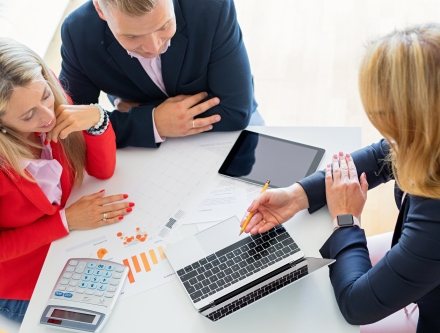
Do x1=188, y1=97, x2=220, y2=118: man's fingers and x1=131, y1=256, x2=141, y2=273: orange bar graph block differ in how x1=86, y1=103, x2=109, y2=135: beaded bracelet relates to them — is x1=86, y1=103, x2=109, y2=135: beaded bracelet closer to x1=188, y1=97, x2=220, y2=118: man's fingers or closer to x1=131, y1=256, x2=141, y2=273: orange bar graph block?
x1=188, y1=97, x2=220, y2=118: man's fingers

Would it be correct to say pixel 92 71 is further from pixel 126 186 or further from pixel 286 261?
pixel 286 261

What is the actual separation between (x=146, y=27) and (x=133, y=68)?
0.29m

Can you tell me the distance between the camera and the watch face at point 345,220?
1.28 metres

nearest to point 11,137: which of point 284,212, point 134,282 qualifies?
point 134,282

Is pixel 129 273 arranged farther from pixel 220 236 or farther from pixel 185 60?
pixel 185 60

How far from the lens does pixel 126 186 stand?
152 cm

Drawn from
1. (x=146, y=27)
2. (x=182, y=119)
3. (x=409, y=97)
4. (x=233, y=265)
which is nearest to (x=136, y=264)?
(x=233, y=265)

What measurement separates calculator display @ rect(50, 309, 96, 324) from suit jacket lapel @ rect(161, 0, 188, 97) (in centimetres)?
76

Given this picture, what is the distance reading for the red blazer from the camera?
1.42m

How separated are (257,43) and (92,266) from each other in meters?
2.08

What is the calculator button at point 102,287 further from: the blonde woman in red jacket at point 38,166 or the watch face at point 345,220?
the watch face at point 345,220

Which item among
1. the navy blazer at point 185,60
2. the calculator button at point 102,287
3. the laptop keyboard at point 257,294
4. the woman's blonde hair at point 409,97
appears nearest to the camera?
the woman's blonde hair at point 409,97

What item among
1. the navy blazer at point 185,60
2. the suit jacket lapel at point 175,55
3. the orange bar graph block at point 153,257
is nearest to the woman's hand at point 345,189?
the navy blazer at point 185,60

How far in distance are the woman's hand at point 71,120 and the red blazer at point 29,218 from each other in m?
0.05
